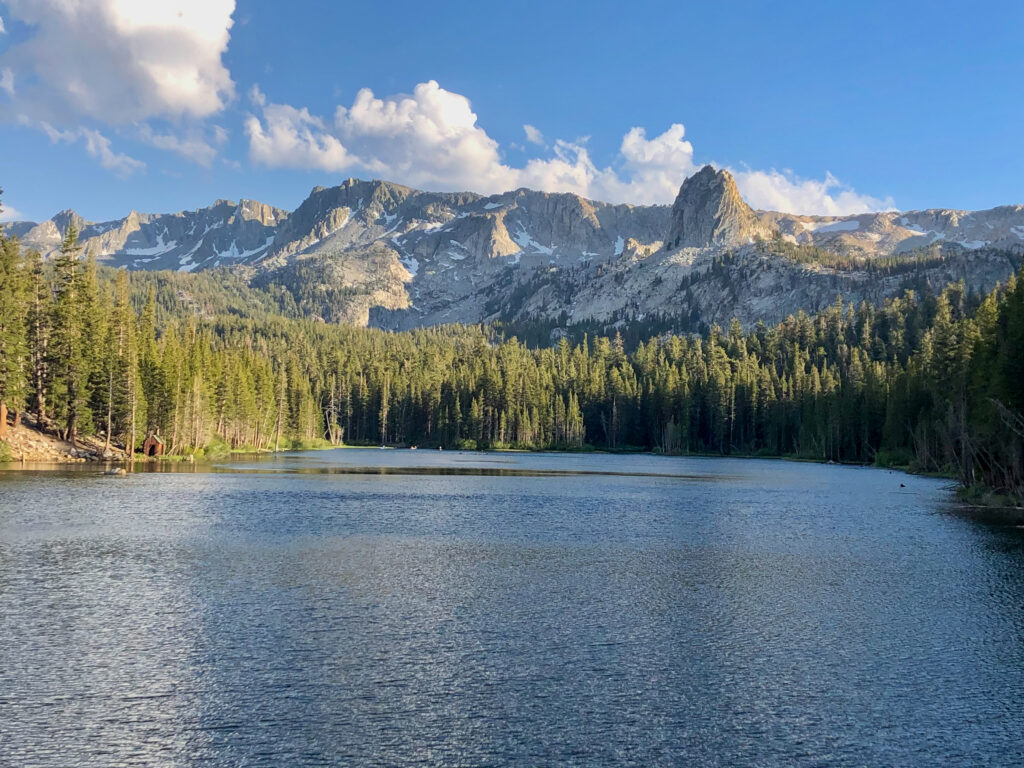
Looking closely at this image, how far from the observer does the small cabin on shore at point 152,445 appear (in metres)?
102

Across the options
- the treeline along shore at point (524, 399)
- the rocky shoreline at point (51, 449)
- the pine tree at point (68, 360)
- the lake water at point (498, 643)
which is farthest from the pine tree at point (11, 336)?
the lake water at point (498, 643)

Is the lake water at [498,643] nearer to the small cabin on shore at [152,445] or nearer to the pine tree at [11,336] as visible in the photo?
the pine tree at [11,336]

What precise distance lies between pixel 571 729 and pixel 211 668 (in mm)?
9526

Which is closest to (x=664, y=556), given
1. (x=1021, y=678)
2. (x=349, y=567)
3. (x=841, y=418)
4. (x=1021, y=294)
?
(x=349, y=567)

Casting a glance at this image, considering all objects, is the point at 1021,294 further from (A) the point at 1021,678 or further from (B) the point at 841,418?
(B) the point at 841,418

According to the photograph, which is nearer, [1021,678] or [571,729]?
[571,729]

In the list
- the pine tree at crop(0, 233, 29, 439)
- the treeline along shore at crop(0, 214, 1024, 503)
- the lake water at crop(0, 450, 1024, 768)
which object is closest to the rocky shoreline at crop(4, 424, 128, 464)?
the treeline along shore at crop(0, 214, 1024, 503)

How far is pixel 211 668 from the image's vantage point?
19500 millimetres

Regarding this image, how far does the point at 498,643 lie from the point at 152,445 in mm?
93534

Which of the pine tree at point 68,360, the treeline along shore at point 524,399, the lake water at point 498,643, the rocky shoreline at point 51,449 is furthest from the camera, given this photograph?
the pine tree at point 68,360

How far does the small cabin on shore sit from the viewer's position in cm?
10181

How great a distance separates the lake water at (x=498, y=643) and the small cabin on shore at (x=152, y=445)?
5844 centimetres

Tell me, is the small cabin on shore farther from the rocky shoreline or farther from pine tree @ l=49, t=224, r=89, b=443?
pine tree @ l=49, t=224, r=89, b=443

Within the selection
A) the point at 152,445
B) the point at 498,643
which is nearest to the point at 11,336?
the point at 152,445
